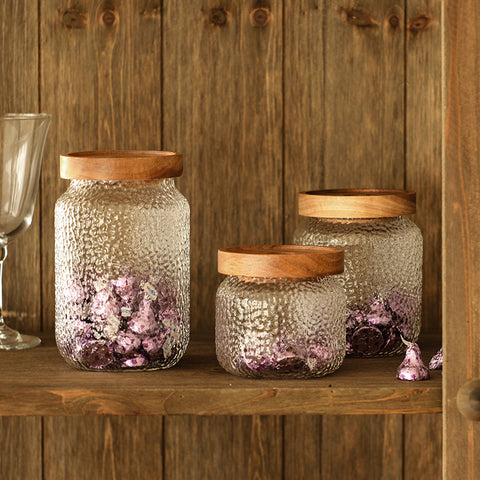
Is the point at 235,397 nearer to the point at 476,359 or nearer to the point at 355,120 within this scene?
the point at 476,359

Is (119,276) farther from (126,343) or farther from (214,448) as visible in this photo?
(214,448)

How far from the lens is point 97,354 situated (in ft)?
2.48

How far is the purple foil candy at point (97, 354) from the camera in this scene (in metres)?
0.76

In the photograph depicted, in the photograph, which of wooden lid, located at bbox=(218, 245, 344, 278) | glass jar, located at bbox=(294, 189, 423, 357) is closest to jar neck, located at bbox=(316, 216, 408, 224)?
glass jar, located at bbox=(294, 189, 423, 357)

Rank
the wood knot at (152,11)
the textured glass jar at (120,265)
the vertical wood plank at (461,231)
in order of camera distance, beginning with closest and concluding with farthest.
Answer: the vertical wood plank at (461,231), the textured glass jar at (120,265), the wood knot at (152,11)

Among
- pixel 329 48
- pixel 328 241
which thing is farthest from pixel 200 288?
pixel 329 48

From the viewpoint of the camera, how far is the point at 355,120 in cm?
96

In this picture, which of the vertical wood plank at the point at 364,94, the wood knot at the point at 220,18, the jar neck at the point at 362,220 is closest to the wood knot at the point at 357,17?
Answer: the vertical wood plank at the point at 364,94

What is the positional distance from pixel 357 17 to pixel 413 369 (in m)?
0.44

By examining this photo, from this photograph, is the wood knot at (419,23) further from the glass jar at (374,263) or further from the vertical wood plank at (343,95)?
the glass jar at (374,263)

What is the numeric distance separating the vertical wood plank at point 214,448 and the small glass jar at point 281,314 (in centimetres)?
29

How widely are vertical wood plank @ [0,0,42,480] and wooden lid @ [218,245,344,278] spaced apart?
1.08ft

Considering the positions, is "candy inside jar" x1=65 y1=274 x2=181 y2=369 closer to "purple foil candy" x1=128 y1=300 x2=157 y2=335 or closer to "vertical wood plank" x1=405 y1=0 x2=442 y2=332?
"purple foil candy" x1=128 y1=300 x2=157 y2=335

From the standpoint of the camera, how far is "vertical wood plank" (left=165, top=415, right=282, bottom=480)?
1.01m
